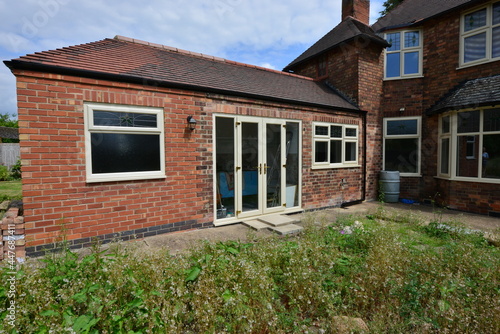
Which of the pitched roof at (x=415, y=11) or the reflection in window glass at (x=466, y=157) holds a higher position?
the pitched roof at (x=415, y=11)

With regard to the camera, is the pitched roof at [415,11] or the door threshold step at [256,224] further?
the pitched roof at [415,11]

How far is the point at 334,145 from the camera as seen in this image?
777cm

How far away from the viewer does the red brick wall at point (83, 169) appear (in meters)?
3.81

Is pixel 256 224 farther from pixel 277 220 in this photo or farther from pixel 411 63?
pixel 411 63

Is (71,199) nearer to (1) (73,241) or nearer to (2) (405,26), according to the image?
(1) (73,241)

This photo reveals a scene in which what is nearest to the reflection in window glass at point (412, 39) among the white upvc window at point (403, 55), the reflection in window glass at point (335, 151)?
the white upvc window at point (403, 55)

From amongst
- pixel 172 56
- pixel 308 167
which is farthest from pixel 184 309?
pixel 172 56

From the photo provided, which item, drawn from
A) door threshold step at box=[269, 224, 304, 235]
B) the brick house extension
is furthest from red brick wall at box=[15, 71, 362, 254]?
the brick house extension

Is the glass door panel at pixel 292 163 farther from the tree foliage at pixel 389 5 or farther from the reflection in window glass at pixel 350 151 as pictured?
the tree foliage at pixel 389 5

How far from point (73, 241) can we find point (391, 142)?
970 cm

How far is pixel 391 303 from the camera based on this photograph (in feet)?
8.27

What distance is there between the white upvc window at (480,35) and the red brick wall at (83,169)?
704cm

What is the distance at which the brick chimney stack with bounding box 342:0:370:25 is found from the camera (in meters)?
10.6

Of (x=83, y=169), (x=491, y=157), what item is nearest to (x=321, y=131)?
(x=491, y=157)
